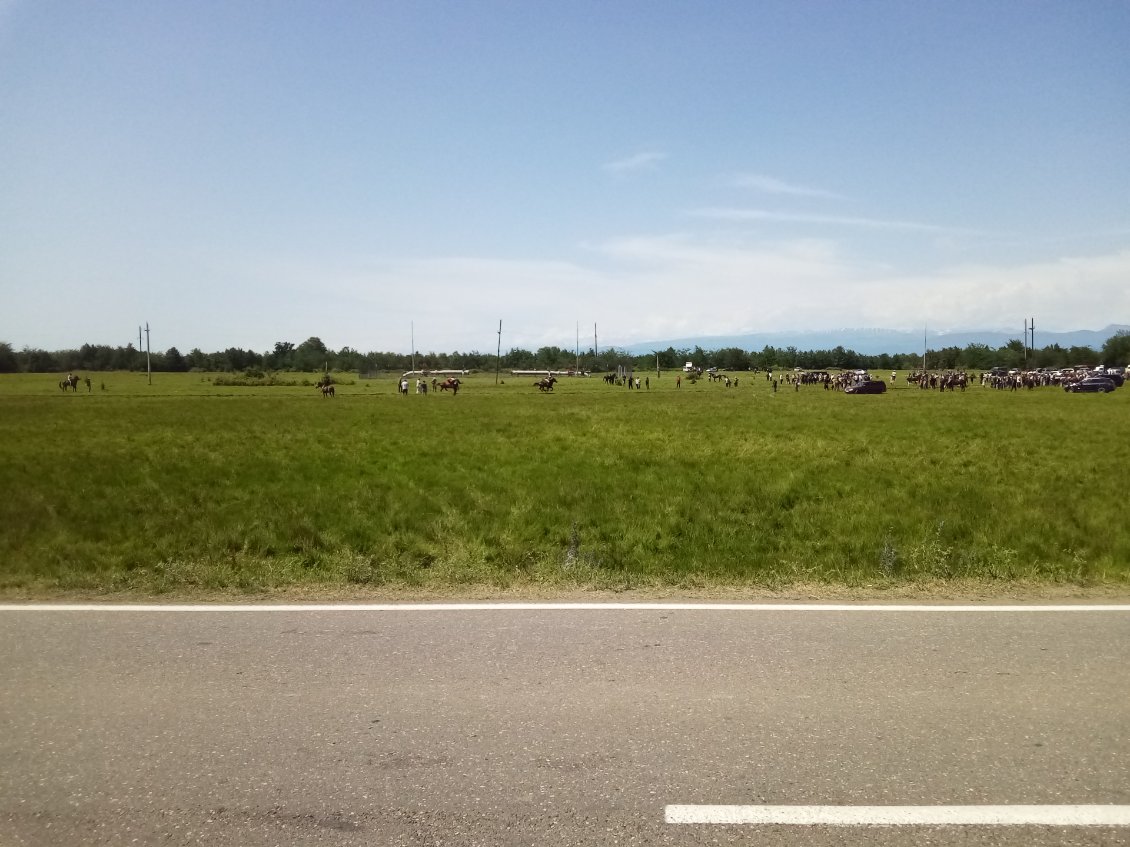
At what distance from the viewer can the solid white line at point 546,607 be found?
6898mm

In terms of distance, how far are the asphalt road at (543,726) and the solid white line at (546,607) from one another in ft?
1.13

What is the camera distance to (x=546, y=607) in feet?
22.9

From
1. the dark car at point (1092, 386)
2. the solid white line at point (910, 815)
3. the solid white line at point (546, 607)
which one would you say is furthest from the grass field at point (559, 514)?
the dark car at point (1092, 386)

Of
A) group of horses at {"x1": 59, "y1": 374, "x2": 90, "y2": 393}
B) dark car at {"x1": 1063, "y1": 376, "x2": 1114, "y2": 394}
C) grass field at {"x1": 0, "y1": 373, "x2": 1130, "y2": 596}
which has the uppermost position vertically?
group of horses at {"x1": 59, "y1": 374, "x2": 90, "y2": 393}

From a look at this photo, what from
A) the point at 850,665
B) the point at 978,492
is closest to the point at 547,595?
the point at 850,665

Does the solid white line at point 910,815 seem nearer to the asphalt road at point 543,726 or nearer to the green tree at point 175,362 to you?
the asphalt road at point 543,726

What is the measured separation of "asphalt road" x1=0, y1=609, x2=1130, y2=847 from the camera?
364cm

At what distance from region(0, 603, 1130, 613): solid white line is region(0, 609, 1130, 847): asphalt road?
0.34 metres

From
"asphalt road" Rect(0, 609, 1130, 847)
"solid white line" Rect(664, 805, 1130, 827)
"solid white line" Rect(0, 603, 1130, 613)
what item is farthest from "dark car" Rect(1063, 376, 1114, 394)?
"solid white line" Rect(664, 805, 1130, 827)

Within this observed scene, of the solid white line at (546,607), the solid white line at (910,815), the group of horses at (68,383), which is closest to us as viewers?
the solid white line at (910,815)

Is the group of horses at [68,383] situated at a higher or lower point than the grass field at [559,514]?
higher

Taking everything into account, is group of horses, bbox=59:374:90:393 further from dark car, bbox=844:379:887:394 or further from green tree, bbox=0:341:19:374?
dark car, bbox=844:379:887:394

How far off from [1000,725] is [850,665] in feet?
3.53

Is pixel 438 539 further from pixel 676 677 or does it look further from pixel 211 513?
pixel 676 677
